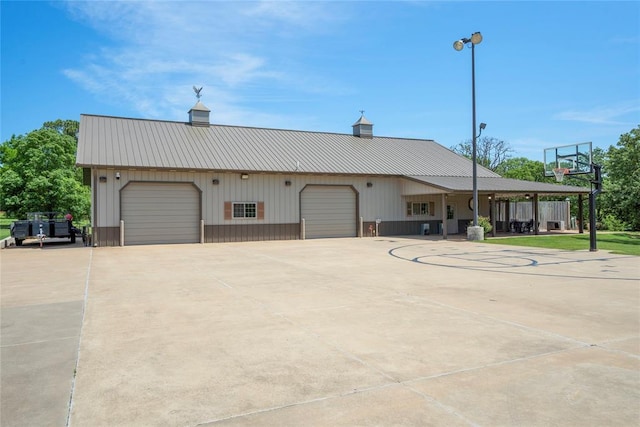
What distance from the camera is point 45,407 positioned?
138 inches

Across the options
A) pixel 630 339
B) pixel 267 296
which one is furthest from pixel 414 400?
pixel 267 296

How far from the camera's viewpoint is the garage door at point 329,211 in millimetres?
23328

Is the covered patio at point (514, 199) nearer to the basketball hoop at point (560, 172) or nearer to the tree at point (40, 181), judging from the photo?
the basketball hoop at point (560, 172)

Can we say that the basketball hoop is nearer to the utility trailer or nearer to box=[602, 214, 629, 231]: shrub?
box=[602, 214, 629, 231]: shrub

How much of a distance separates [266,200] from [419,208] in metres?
9.41

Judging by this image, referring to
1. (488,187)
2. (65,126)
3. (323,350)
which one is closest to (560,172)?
(488,187)

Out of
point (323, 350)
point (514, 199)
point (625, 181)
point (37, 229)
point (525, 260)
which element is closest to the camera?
point (323, 350)

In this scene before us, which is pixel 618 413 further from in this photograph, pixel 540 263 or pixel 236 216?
pixel 236 216

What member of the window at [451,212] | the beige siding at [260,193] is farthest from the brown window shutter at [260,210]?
the window at [451,212]

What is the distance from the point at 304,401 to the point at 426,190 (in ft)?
67.5

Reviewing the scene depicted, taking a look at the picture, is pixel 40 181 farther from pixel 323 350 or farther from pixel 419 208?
pixel 323 350

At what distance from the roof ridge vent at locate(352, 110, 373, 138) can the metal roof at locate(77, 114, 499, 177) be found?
493 millimetres

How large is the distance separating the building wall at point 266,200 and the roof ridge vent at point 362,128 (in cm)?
578

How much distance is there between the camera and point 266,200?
2209 centimetres
